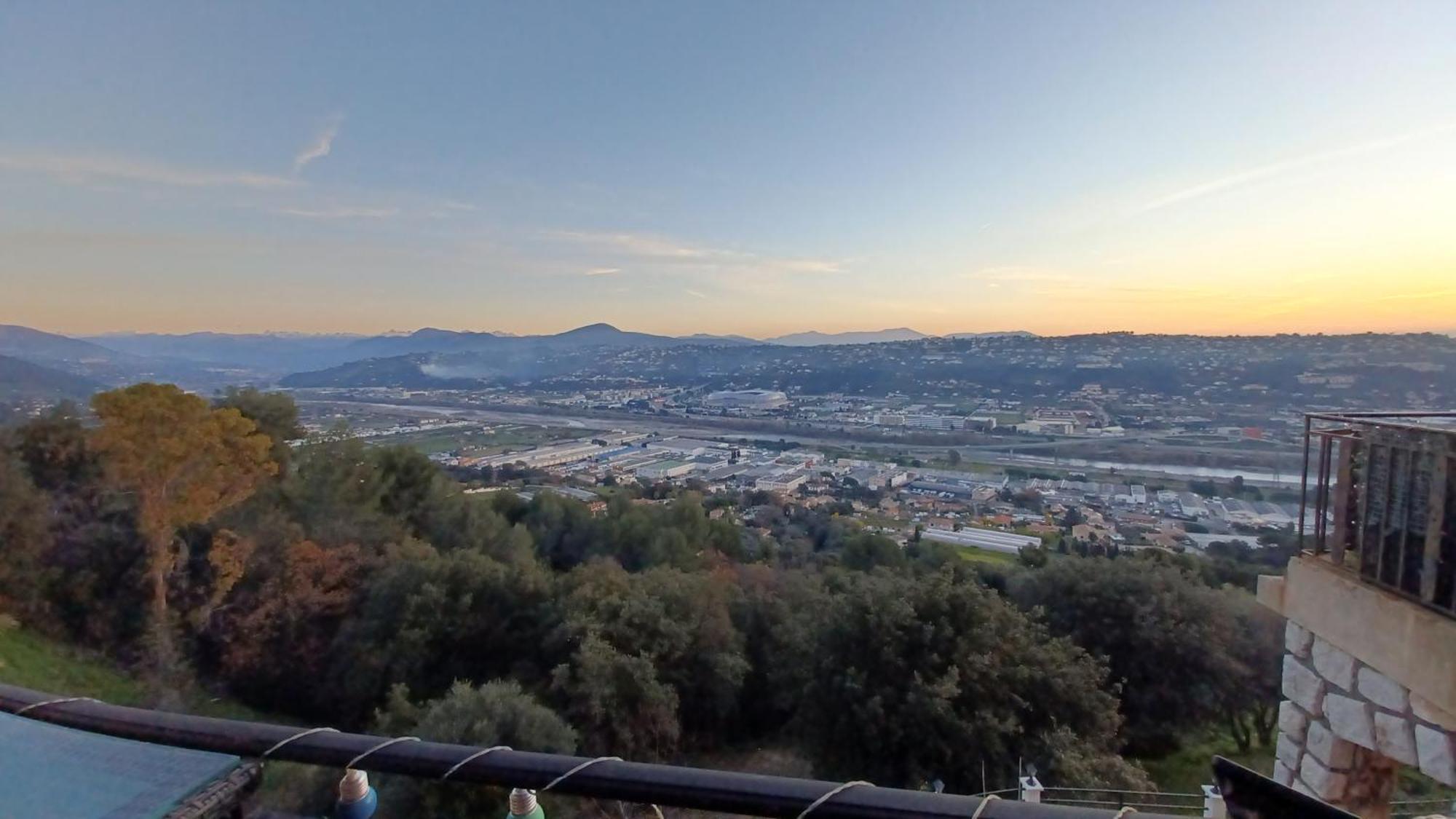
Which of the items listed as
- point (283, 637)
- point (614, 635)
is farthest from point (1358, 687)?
point (283, 637)

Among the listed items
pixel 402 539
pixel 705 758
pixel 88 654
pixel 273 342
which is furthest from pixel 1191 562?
pixel 273 342

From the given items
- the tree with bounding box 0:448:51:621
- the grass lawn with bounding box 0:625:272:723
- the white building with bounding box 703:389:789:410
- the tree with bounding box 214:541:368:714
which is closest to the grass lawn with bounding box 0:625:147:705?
the grass lawn with bounding box 0:625:272:723

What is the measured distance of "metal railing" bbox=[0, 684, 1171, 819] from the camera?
690mm

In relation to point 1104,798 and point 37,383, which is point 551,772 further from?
point 37,383

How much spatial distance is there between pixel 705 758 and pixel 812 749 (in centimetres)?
162

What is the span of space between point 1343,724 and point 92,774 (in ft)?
10.5

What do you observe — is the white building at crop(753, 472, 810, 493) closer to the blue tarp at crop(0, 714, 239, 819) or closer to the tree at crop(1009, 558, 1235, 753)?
the tree at crop(1009, 558, 1235, 753)

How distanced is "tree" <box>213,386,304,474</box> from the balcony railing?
1311 centimetres

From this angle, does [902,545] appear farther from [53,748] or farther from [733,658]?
[53,748]

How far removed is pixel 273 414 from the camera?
12195mm

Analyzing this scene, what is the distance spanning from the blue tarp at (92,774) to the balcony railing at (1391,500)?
294 centimetres

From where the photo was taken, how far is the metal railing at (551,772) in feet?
2.26

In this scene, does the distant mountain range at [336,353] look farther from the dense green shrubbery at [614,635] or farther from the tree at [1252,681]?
the tree at [1252,681]

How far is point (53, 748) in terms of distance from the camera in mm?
870
